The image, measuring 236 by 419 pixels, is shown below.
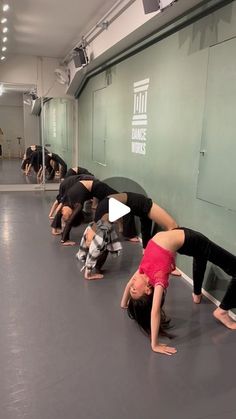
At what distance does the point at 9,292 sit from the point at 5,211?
3.04m

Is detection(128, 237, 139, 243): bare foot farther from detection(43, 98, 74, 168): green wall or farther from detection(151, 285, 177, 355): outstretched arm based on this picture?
detection(43, 98, 74, 168): green wall

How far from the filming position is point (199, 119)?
2.94m

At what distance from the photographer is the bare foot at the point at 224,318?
2.47m

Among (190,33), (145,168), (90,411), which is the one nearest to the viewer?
(90,411)

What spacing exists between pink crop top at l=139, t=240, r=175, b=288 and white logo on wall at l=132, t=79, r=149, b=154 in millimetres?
2106

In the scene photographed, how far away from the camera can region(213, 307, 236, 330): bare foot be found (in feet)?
8.09

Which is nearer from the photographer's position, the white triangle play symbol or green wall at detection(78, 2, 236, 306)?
green wall at detection(78, 2, 236, 306)

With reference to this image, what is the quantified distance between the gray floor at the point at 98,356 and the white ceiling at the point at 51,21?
3.46 meters

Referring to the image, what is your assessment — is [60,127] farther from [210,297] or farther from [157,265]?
[157,265]

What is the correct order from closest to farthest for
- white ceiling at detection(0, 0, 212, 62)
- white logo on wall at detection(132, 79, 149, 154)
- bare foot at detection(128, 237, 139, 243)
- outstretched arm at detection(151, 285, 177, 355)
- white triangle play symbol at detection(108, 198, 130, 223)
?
outstretched arm at detection(151, 285, 177, 355)
white triangle play symbol at detection(108, 198, 130, 223)
white logo on wall at detection(132, 79, 149, 154)
white ceiling at detection(0, 0, 212, 62)
bare foot at detection(128, 237, 139, 243)

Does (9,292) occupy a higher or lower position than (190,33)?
lower

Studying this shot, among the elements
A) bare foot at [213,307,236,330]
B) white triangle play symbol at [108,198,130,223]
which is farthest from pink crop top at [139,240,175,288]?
white triangle play symbol at [108,198,130,223]

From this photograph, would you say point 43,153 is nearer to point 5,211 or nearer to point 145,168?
point 5,211

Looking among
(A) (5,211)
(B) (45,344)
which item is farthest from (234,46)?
(A) (5,211)
